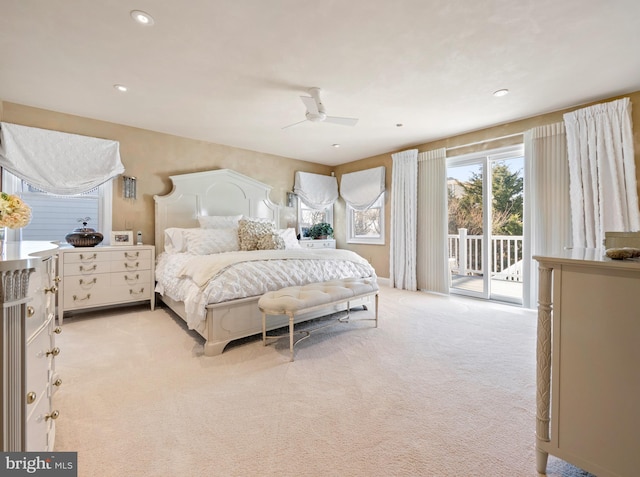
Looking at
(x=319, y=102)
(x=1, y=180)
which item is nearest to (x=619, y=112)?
(x=319, y=102)

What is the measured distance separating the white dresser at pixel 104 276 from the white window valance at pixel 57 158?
0.84 meters

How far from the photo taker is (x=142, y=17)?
6.09 ft

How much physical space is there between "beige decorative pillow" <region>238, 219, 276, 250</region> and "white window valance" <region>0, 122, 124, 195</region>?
166 centimetres

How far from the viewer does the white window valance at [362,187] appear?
17.2 ft

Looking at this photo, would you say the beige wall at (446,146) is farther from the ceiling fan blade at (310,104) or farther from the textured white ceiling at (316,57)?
the ceiling fan blade at (310,104)

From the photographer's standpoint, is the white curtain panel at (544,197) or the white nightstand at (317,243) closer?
the white curtain panel at (544,197)

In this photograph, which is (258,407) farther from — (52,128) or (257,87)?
(52,128)

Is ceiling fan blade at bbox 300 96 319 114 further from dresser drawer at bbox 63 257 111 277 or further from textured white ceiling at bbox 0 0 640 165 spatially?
dresser drawer at bbox 63 257 111 277

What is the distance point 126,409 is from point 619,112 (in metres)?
4.90

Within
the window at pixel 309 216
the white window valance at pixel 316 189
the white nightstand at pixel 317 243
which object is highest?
the white window valance at pixel 316 189

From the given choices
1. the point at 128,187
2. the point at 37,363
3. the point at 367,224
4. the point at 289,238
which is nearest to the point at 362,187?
the point at 367,224

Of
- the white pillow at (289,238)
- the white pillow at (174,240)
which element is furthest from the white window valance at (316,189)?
the white pillow at (174,240)

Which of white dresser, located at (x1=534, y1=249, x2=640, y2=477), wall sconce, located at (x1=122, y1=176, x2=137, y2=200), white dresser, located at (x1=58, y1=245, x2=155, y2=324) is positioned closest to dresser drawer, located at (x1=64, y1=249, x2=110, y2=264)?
white dresser, located at (x1=58, y1=245, x2=155, y2=324)

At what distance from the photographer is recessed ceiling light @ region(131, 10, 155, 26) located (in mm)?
1825
